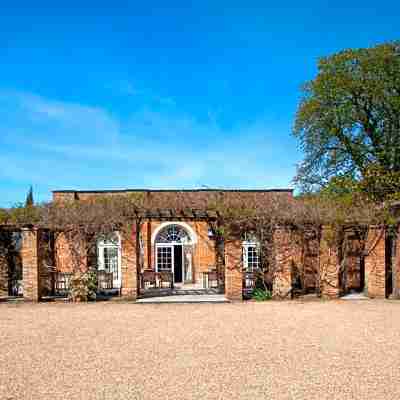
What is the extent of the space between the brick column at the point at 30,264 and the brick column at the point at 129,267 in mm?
2660

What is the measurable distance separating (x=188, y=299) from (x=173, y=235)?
915cm

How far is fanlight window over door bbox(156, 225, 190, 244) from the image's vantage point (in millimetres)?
22062

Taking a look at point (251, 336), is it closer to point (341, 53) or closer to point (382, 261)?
point (382, 261)

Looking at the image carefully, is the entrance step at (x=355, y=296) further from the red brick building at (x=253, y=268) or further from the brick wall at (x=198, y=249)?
the brick wall at (x=198, y=249)

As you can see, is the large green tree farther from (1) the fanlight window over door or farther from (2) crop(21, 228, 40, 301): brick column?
(2) crop(21, 228, 40, 301): brick column

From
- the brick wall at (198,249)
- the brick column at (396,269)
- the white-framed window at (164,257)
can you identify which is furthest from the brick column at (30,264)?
the brick column at (396,269)

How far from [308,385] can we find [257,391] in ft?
2.19

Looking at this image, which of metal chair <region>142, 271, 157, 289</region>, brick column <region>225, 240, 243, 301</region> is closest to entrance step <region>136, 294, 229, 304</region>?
brick column <region>225, 240, 243, 301</region>

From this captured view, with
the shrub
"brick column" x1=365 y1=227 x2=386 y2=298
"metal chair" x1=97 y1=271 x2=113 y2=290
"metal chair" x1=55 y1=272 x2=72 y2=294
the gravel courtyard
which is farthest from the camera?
"metal chair" x1=97 y1=271 x2=113 y2=290

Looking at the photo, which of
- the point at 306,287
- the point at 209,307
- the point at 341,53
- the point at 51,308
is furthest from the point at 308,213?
the point at 341,53

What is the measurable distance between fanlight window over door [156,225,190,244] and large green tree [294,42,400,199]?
6.56 m

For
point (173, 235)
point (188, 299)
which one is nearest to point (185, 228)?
point (173, 235)

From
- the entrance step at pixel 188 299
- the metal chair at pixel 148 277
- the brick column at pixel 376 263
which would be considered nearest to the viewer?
the entrance step at pixel 188 299

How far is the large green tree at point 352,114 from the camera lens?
1964 centimetres
